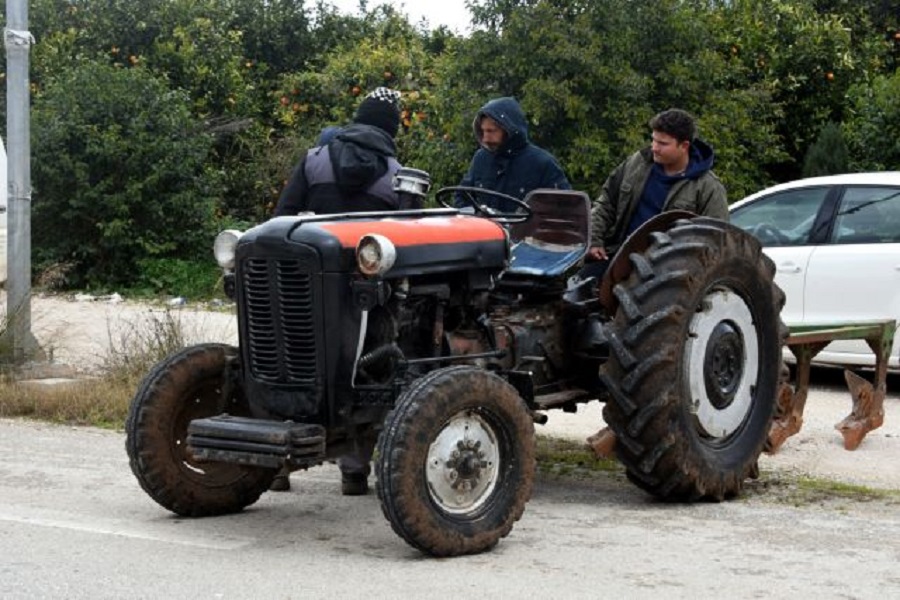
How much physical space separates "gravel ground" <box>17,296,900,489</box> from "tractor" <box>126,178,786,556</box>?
118 cm

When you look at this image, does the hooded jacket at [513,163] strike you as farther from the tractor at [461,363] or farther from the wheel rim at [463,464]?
the wheel rim at [463,464]

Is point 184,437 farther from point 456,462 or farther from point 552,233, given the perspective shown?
point 552,233

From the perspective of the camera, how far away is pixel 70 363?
43.3 feet

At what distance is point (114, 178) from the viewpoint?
1855cm

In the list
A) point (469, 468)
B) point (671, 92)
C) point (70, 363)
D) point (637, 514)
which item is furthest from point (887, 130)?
point (469, 468)

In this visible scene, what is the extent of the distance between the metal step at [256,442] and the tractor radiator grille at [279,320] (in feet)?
0.84

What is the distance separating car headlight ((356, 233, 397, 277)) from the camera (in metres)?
7.11

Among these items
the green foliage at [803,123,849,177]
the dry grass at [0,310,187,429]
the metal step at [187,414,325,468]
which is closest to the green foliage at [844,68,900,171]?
the green foliage at [803,123,849,177]

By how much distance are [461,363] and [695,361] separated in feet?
4.16

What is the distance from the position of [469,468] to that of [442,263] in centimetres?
106

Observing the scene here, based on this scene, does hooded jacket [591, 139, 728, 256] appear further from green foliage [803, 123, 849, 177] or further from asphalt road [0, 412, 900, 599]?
green foliage [803, 123, 849, 177]

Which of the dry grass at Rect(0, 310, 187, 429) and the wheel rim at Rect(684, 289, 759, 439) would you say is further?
the dry grass at Rect(0, 310, 187, 429)

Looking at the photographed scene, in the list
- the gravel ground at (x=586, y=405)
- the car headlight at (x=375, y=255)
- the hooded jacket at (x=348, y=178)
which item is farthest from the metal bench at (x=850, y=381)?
the car headlight at (x=375, y=255)

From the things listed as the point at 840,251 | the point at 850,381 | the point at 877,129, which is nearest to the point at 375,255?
the point at 850,381
